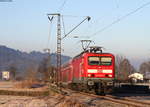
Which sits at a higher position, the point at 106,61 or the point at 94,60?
the point at 94,60

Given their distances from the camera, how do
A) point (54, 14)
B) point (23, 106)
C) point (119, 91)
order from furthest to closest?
point (54, 14)
point (119, 91)
point (23, 106)

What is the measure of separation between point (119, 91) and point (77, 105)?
63.8ft

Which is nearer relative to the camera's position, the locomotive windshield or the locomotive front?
the locomotive front

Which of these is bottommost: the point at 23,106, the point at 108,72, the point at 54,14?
the point at 23,106

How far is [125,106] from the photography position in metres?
19.0

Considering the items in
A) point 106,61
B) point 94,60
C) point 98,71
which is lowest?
point 98,71

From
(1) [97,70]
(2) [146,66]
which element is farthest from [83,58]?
(2) [146,66]

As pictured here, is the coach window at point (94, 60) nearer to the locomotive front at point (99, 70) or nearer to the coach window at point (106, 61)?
the locomotive front at point (99, 70)

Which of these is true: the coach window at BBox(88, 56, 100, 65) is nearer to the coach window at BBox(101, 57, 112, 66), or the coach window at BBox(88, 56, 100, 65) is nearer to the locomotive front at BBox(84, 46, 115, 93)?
the locomotive front at BBox(84, 46, 115, 93)

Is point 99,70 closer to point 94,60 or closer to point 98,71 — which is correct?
point 98,71

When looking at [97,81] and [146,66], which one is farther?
[146,66]

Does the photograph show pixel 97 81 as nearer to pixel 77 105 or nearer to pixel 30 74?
pixel 77 105

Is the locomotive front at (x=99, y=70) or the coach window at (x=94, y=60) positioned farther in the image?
the coach window at (x=94, y=60)

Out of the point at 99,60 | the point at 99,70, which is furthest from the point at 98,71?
the point at 99,60
